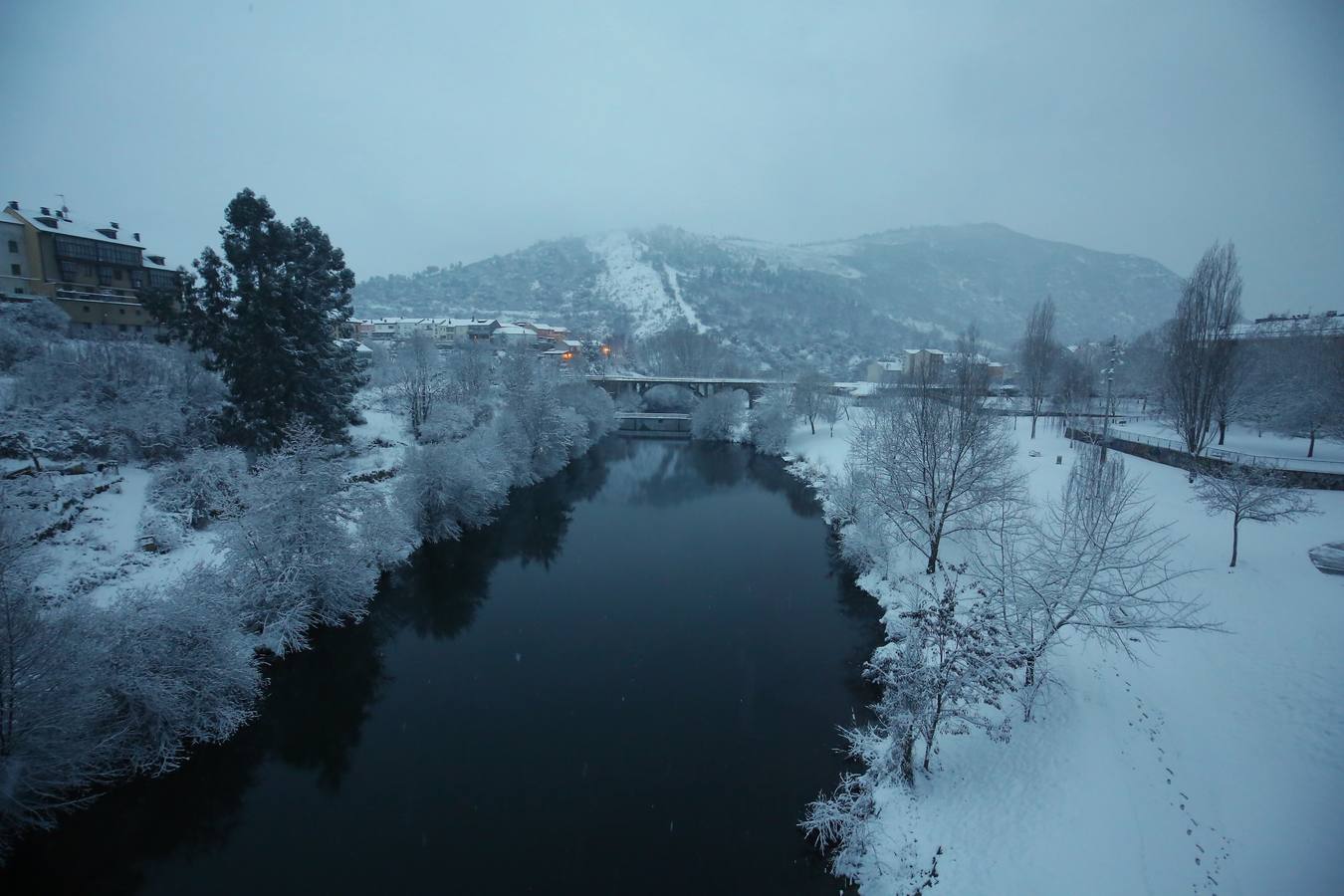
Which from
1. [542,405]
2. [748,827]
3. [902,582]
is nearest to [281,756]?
[748,827]

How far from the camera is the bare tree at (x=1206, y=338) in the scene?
23094 mm

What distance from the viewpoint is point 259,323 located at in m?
22.4

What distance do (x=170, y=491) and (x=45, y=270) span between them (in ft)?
89.0

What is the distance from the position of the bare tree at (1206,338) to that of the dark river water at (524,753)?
1672cm

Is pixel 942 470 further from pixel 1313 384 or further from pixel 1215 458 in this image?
pixel 1313 384

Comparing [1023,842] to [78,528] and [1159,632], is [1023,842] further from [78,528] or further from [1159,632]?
[78,528]

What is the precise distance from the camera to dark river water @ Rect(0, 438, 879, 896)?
960 cm

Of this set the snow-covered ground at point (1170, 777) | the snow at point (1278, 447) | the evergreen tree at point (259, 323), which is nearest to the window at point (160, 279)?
the evergreen tree at point (259, 323)

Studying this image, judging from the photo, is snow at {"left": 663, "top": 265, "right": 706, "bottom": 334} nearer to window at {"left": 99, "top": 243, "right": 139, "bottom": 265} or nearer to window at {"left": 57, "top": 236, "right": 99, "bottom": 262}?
window at {"left": 99, "top": 243, "right": 139, "bottom": 265}

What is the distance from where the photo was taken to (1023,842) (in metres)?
8.73

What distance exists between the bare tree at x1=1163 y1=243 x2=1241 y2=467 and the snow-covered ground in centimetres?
1219

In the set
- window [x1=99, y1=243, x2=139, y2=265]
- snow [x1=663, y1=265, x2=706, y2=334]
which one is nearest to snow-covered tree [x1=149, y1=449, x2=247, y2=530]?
window [x1=99, y1=243, x2=139, y2=265]

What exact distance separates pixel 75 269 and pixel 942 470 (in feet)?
159

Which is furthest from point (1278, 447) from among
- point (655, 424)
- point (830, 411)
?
point (655, 424)
